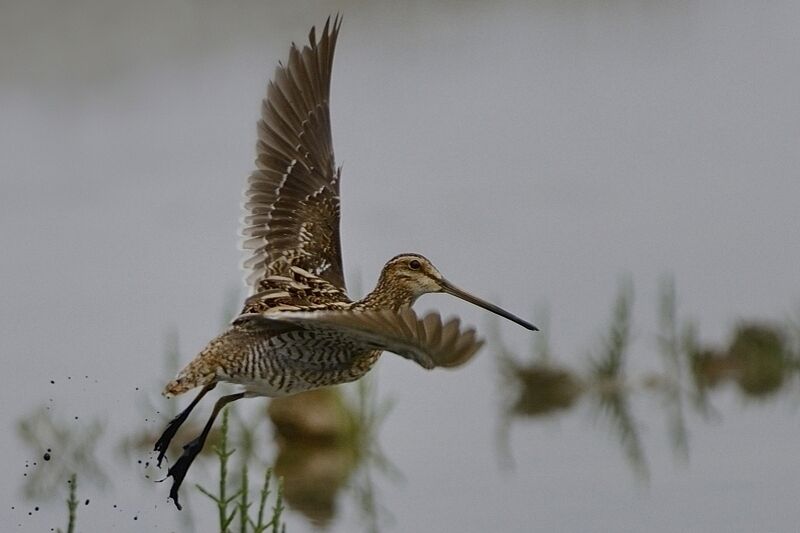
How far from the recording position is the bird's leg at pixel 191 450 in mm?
7801

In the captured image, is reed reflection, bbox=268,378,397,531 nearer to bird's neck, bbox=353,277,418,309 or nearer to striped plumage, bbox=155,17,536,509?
striped plumage, bbox=155,17,536,509

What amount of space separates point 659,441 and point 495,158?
438cm

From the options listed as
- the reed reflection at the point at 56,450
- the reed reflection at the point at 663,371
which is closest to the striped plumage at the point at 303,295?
the reed reflection at the point at 56,450

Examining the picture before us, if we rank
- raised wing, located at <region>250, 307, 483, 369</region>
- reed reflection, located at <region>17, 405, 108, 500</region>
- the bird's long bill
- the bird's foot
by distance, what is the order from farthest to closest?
reed reflection, located at <region>17, 405, 108, 500</region> < the bird's foot < the bird's long bill < raised wing, located at <region>250, 307, 483, 369</region>

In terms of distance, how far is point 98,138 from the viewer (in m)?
13.7

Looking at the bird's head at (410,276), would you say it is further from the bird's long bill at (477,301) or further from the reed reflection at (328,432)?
the reed reflection at (328,432)

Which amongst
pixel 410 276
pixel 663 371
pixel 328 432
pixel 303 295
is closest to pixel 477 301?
pixel 410 276

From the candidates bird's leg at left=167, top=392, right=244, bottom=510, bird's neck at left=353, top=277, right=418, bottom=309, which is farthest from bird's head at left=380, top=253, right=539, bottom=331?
bird's leg at left=167, top=392, right=244, bottom=510

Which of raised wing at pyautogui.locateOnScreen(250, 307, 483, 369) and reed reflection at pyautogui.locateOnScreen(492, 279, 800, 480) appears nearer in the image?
raised wing at pyautogui.locateOnScreen(250, 307, 483, 369)

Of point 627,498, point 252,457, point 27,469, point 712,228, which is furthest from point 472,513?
point 712,228

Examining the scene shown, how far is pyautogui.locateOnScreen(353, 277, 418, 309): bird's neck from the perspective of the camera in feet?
25.5

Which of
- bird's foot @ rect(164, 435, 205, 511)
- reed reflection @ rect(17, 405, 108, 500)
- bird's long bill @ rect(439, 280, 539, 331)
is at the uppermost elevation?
bird's long bill @ rect(439, 280, 539, 331)

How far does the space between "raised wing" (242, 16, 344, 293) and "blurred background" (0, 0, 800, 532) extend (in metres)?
1.15

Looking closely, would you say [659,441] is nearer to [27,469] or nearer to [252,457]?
[252,457]
